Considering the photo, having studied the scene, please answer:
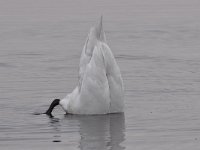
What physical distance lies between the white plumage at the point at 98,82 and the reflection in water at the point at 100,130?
0.16 metres

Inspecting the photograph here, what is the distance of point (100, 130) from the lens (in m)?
13.4

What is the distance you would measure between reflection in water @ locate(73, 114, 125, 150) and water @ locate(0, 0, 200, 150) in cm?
1

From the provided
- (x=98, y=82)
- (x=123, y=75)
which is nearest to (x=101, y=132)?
(x=98, y=82)

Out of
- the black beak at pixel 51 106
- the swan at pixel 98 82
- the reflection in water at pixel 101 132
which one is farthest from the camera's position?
the black beak at pixel 51 106

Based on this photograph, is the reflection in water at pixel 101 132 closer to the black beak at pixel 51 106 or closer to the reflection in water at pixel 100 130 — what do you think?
the reflection in water at pixel 100 130

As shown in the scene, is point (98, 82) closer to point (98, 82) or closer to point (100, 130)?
point (98, 82)

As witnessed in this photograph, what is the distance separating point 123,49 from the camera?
75.1 feet

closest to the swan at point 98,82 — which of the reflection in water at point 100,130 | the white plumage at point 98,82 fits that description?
the white plumage at point 98,82

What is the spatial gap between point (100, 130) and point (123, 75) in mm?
4921

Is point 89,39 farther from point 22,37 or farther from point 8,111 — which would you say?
point 22,37

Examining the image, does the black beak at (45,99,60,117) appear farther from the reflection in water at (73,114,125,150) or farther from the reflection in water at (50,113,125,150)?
the reflection in water at (73,114,125,150)

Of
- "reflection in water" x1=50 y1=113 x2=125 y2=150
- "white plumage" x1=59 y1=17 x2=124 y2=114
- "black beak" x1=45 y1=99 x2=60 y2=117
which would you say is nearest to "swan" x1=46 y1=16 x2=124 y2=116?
"white plumage" x1=59 y1=17 x2=124 y2=114

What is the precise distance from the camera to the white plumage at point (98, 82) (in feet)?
46.8

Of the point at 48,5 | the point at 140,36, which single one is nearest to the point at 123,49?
the point at 140,36
